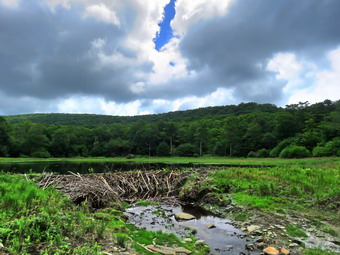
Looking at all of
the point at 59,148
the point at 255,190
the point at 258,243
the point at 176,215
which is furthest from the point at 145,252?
the point at 59,148

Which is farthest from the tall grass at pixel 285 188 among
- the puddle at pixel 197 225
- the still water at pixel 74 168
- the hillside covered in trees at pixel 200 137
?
the hillside covered in trees at pixel 200 137

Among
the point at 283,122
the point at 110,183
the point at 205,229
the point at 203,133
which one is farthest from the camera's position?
the point at 203,133

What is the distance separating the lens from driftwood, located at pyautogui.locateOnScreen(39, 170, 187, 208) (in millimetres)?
14742

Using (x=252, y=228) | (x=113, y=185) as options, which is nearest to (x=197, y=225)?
(x=252, y=228)

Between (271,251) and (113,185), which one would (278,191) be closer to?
(271,251)

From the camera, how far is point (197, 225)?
11688mm

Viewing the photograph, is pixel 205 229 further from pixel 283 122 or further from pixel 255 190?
pixel 283 122

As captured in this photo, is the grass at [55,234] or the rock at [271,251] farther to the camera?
the rock at [271,251]

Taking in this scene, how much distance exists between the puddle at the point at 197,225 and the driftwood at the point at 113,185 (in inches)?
87.0

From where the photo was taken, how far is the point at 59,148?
403 ft

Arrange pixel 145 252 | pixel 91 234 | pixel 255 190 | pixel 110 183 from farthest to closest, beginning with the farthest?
pixel 110 183
pixel 255 190
pixel 91 234
pixel 145 252

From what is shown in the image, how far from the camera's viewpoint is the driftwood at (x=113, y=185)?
48.4 feet

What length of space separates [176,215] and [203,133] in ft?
357

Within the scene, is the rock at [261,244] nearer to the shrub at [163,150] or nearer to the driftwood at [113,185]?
the driftwood at [113,185]
